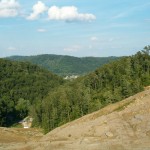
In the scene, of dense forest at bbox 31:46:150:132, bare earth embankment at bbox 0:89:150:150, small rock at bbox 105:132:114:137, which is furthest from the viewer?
dense forest at bbox 31:46:150:132

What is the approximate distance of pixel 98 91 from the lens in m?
139

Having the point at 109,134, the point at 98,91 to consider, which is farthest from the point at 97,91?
the point at 109,134

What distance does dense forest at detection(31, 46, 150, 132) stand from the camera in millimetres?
119812

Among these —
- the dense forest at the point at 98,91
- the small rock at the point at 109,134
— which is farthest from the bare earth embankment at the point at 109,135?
the dense forest at the point at 98,91

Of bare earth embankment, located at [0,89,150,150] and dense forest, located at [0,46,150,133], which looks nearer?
bare earth embankment, located at [0,89,150,150]

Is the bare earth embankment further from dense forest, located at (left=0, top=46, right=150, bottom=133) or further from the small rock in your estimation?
dense forest, located at (left=0, top=46, right=150, bottom=133)

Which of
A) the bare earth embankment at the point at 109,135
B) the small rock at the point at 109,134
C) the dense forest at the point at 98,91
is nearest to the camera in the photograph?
the bare earth embankment at the point at 109,135

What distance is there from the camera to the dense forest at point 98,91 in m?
120

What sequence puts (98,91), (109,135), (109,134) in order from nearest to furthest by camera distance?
(109,135), (109,134), (98,91)

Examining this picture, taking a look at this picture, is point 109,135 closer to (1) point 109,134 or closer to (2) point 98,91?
(1) point 109,134

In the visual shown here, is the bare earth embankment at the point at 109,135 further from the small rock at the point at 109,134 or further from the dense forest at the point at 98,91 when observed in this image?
the dense forest at the point at 98,91

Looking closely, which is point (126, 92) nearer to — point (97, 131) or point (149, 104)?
point (149, 104)

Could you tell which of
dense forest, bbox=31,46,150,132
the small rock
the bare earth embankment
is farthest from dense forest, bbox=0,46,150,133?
the small rock

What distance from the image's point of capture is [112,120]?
58406mm
